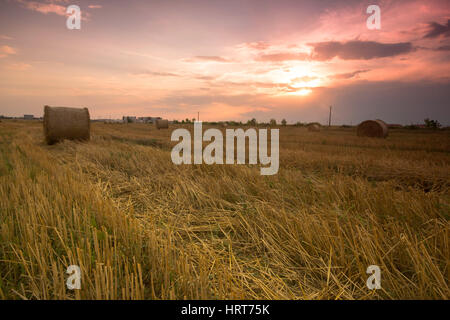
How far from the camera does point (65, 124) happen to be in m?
11.0

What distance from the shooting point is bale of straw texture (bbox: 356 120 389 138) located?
1837cm

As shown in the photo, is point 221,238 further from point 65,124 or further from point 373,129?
point 373,129

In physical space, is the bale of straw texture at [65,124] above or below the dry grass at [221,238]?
above

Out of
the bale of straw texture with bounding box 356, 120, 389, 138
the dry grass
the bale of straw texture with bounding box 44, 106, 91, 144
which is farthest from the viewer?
the bale of straw texture with bounding box 356, 120, 389, 138

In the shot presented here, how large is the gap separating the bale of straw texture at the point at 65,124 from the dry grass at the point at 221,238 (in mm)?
6885

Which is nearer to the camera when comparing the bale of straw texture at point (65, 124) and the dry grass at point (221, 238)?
the dry grass at point (221, 238)

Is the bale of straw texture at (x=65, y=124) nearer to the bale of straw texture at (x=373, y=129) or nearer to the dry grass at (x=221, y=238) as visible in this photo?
the dry grass at (x=221, y=238)

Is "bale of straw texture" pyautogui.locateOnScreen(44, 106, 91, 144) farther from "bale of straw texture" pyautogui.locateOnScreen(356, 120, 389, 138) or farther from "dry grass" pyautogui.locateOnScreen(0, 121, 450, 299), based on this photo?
"bale of straw texture" pyautogui.locateOnScreen(356, 120, 389, 138)

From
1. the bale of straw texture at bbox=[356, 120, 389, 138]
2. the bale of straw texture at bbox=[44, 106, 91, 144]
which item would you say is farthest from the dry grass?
the bale of straw texture at bbox=[356, 120, 389, 138]

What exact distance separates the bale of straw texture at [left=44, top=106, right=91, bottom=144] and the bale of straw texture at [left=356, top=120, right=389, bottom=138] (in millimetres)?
19694

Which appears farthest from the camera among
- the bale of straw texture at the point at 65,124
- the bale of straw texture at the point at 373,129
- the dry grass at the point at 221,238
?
the bale of straw texture at the point at 373,129

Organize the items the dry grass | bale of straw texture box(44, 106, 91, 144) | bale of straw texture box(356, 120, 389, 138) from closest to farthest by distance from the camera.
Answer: the dry grass, bale of straw texture box(44, 106, 91, 144), bale of straw texture box(356, 120, 389, 138)

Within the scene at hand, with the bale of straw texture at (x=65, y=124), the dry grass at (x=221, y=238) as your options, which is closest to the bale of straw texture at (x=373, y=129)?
the dry grass at (x=221, y=238)

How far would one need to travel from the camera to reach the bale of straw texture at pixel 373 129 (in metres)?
18.4
